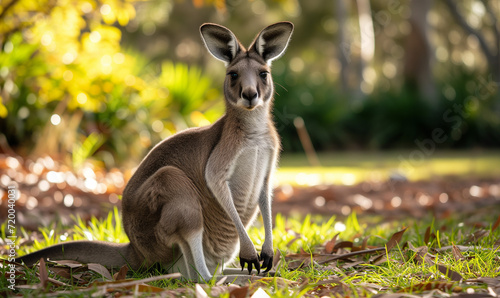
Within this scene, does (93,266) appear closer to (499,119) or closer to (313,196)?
(313,196)

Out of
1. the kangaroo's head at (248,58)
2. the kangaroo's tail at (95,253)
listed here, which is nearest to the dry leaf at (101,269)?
the kangaroo's tail at (95,253)

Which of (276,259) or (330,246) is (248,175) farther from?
(330,246)

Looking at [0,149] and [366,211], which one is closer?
[366,211]

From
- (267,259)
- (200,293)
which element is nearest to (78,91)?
(267,259)

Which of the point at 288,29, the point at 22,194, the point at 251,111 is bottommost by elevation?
the point at 22,194

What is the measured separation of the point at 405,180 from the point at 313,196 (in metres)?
1.93

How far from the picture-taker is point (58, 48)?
6832 mm

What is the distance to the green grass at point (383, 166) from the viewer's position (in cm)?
880

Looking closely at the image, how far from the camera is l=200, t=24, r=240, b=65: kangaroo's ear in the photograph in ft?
8.91

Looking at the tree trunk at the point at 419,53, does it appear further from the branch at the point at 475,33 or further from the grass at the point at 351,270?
the grass at the point at 351,270

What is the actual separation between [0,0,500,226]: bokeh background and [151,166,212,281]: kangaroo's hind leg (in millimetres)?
1184

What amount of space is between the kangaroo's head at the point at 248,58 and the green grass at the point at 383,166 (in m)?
5.07

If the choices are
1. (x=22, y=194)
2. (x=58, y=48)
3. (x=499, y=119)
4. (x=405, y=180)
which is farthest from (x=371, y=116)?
(x=22, y=194)

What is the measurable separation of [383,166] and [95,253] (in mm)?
8163
